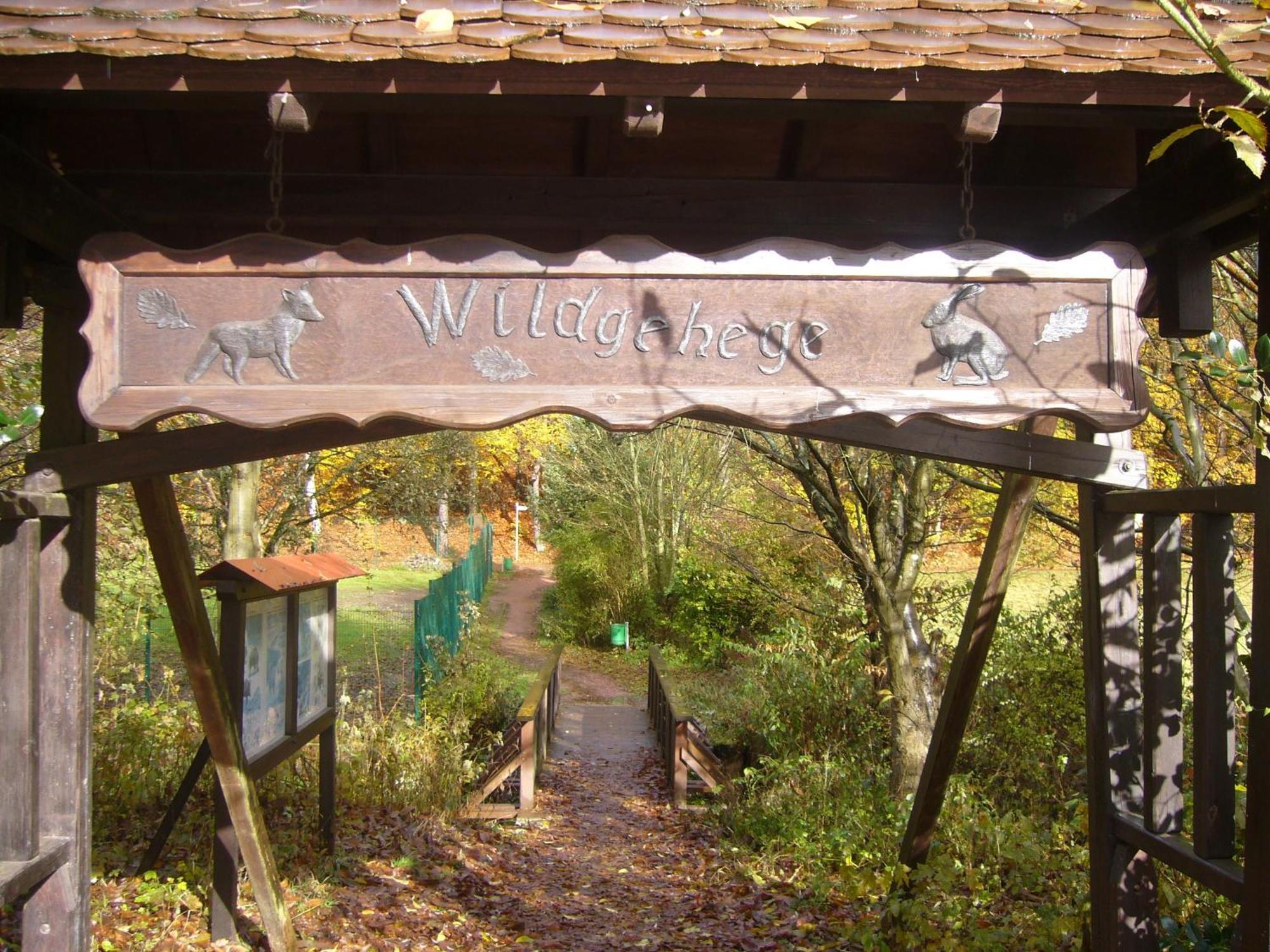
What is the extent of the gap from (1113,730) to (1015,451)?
1.07m

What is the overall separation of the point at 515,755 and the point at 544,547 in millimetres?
27751

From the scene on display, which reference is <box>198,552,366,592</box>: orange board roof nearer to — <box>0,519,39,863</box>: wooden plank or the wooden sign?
<box>0,519,39,863</box>: wooden plank

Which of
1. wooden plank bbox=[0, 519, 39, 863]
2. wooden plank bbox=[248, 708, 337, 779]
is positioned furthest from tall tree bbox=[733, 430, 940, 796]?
wooden plank bbox=[0, 519, 39, 863]

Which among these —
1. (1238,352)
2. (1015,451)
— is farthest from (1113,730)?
(1238,352)

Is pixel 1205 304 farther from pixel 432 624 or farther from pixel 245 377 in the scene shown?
pixel 432 624

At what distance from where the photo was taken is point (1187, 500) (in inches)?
128

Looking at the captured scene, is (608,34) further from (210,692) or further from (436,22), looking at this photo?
(210,692)

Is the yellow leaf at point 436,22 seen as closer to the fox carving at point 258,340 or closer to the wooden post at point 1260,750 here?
the fox carving at point 258,340

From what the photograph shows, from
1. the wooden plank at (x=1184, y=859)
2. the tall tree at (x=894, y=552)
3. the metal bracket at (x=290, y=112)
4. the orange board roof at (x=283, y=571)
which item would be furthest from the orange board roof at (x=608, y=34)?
the tall tree at (x=894, y=552)

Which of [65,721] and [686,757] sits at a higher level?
[65,721]

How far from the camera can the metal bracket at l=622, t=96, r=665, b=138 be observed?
2908 millimetres

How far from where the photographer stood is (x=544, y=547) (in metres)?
36.8

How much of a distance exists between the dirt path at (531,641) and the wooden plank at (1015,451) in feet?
42.6

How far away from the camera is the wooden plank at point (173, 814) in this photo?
18.5 feet
